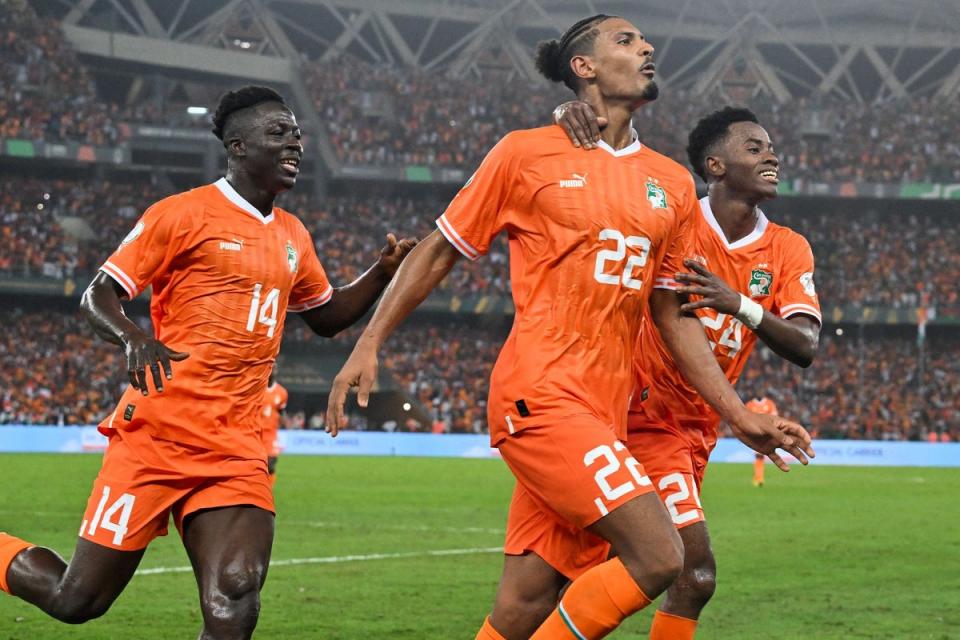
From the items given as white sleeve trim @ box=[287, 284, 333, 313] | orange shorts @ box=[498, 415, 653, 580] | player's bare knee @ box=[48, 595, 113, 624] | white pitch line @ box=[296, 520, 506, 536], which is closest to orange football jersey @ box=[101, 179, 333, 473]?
white sleeve trim @ box=[287, 284, 333, 313]

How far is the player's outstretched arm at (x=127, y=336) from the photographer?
573 cm

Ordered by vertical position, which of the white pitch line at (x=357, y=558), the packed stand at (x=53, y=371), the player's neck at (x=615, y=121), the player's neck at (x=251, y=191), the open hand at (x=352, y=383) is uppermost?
the player's neck at (x=615, y=121)

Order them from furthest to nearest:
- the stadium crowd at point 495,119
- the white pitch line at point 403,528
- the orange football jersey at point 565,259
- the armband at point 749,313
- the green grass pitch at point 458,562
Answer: the stadium crowd at point 495,119, the white pitch line at point 403,528, the green grass pitch at point 458,562, the armband at point 749,313, the orange football jersey at point 565,259

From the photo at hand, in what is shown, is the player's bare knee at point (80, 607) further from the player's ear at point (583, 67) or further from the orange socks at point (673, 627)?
the player's ear at point (583, 67)

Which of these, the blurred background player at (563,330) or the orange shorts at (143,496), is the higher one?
the blurred background player at (563,330)

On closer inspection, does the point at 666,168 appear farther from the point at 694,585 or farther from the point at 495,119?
the point at 495,119

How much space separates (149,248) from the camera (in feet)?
20.5

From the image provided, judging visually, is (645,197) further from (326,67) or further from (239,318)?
(326,67)

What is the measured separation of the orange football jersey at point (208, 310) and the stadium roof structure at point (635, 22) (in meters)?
45.1

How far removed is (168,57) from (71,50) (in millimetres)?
3317

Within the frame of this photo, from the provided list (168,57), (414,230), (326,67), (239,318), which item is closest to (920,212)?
(414,230)

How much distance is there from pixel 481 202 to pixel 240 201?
1.69 metres

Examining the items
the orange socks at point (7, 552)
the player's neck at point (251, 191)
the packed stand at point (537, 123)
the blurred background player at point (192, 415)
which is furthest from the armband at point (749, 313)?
the packed stand at point (537, 123)

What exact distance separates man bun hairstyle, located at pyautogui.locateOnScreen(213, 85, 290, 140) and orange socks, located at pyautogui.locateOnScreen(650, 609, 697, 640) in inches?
123
